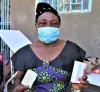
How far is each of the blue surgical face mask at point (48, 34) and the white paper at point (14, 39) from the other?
113 inches

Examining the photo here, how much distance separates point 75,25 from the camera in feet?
20.1

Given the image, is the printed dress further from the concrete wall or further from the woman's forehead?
the concrete wall

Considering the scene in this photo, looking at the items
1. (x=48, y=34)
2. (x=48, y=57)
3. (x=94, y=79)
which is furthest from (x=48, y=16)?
(x=94, y=79)

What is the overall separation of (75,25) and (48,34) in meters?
3.21

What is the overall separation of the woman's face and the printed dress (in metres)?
0.23

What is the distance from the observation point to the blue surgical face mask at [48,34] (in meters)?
2.90

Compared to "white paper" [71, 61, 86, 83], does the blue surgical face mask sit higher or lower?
higher

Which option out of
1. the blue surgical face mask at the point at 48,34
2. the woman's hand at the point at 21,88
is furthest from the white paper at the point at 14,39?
the woman's hand at the point at 21,88

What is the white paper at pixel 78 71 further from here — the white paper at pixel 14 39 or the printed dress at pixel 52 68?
the white paper at pixel 14 39

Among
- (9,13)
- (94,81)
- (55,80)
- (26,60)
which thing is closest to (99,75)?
(94,81)

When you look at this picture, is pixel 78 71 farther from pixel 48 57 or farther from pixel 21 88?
pixel 21 88

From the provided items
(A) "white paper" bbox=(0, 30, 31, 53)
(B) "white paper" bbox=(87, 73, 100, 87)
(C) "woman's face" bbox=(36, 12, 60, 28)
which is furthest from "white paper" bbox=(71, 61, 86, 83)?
(A) "white paper" bbox=(0, 30, 31, 53)

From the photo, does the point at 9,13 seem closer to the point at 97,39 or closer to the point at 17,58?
the point at 97,39

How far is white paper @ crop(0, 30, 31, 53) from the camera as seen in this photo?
5.95 metres
